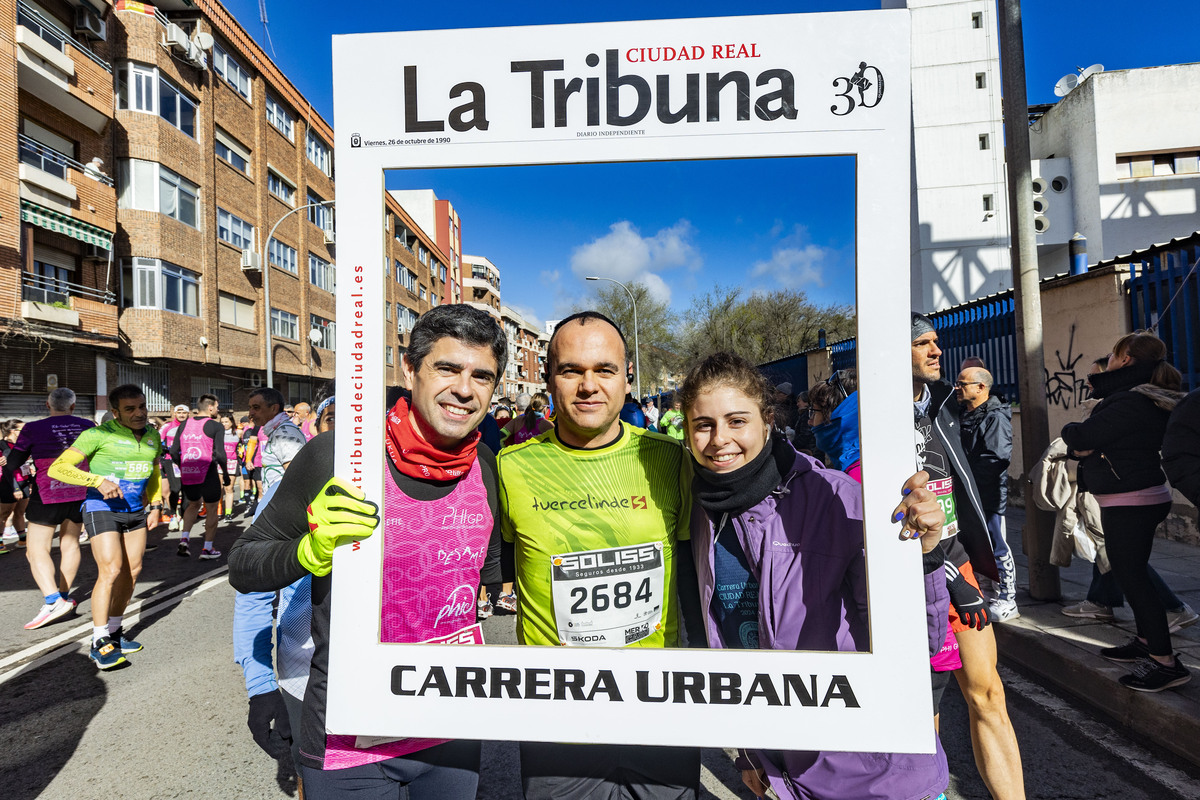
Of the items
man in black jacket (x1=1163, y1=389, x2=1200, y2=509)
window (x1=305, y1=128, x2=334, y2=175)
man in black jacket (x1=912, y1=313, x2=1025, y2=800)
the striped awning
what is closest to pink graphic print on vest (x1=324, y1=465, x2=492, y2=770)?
man in black jacket (x1=912, y1=313, x2=1025, y2=800)

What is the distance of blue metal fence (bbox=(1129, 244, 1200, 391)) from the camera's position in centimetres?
623

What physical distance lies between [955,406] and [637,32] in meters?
2.57

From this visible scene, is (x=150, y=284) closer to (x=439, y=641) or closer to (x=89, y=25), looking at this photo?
(x=89, y=25)

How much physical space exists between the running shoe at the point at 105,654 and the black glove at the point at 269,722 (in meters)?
3.19

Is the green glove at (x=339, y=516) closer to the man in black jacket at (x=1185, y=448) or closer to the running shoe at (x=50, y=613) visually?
the man in black jacket at (x=1185, y=448)

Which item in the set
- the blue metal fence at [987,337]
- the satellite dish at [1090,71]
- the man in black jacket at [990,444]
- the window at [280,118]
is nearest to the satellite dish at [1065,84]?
the satellite dish at [1090,71]

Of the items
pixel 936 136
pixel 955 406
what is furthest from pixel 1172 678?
pixel 936 136

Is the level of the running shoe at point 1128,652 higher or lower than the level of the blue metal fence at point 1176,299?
lower

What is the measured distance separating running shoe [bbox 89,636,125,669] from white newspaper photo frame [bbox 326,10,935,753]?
4558 mm

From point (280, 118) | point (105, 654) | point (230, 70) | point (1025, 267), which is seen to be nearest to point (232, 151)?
point (230, 70)

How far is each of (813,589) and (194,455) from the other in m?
8.91

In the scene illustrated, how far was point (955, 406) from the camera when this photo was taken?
3115 mm

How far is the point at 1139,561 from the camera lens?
3416 mm

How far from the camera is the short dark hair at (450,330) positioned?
5.54ft
